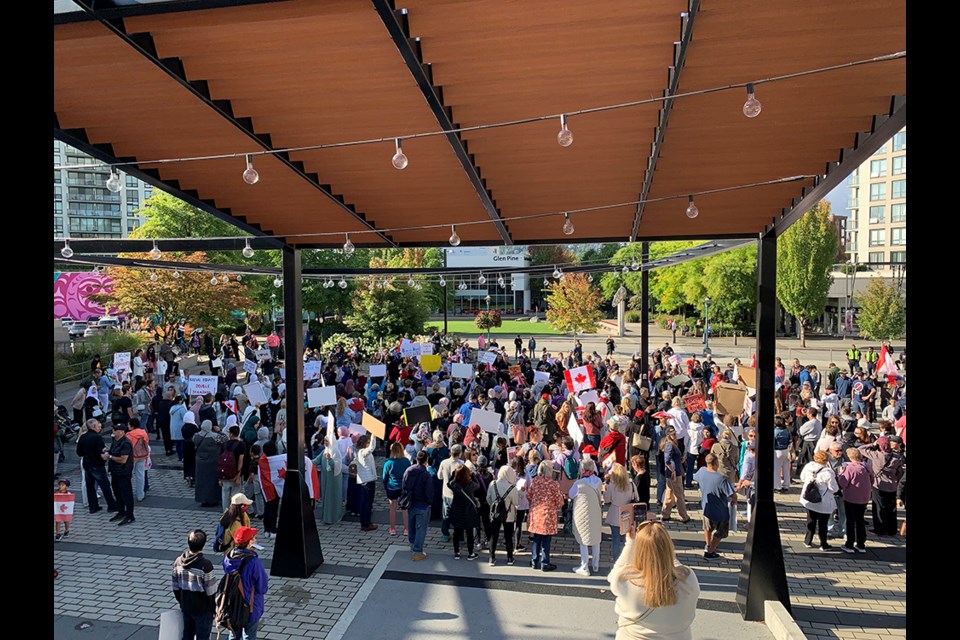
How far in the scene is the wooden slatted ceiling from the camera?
10.9 ft

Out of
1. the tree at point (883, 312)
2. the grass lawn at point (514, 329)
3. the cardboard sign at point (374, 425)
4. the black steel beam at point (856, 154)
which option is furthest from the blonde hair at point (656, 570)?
the grass lawn at point (514, 329)

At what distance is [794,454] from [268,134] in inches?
493

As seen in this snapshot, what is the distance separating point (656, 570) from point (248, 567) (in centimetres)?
377

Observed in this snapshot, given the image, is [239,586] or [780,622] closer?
[239,586]

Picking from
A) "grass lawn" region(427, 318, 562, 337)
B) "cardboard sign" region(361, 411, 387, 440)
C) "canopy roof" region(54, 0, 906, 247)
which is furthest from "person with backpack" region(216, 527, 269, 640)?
"grass lawn" region(427, 318, 562, 337)

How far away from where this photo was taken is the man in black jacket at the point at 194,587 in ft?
19.0

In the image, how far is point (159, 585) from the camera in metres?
8.33

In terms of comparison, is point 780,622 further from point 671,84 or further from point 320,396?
point 320,396

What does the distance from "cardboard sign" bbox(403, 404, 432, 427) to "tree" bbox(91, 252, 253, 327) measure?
59.2 ft

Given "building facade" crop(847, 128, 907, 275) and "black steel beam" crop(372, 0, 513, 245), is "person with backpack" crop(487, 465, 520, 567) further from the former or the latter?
"building facade" crop(847, 128, 907, 275)

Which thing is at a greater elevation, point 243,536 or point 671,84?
point 671,84

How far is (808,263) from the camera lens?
4328 cm

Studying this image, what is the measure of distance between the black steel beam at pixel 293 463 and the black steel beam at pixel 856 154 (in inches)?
231

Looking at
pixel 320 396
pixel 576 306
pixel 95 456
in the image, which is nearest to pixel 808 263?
pixel 576 306
